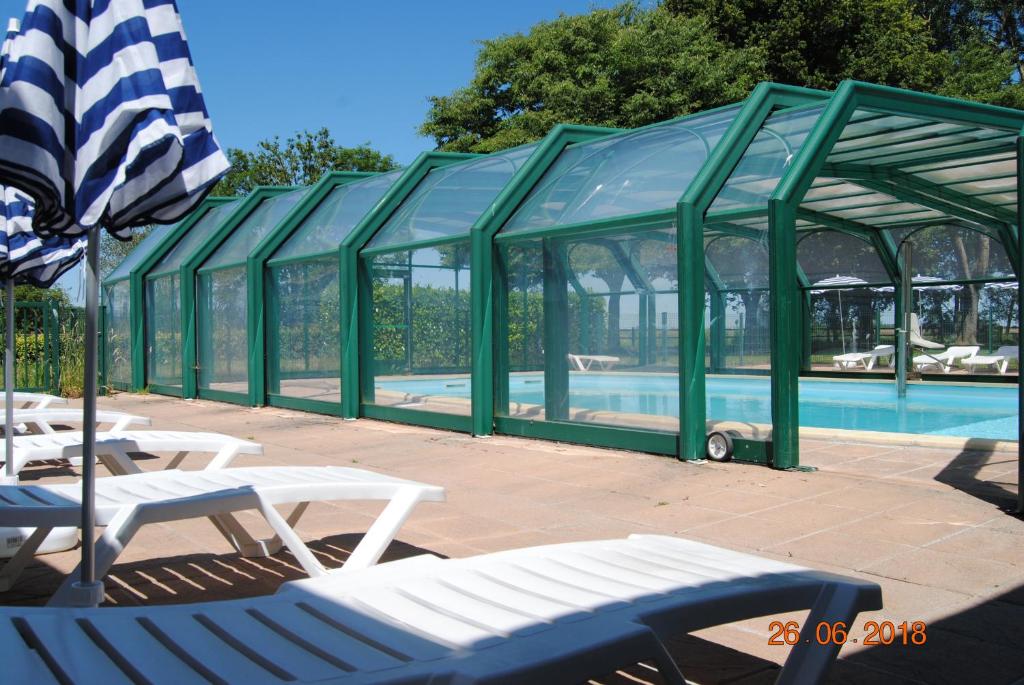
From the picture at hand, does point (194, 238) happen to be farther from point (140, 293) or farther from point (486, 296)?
point (486, 296)

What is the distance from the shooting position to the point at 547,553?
275 centimetres

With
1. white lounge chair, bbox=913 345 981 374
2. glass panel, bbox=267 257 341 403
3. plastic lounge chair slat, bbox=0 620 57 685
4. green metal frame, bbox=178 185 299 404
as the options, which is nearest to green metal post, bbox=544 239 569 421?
glass panel, bbox=267 257 341 403

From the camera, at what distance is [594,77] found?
25.5 meters

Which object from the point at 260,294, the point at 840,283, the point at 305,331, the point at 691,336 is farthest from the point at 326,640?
the point at 840,283

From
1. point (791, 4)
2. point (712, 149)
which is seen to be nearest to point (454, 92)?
point (791, 4)

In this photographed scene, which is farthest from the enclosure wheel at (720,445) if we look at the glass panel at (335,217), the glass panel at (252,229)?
the glass panel at (252,229)

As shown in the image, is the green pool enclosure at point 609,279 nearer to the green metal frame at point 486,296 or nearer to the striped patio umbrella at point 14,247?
the green metal frame at point 486,296

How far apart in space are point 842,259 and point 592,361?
38.6 feet

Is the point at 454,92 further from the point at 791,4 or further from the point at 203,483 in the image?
the point at 203,483

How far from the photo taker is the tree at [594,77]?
24.4m

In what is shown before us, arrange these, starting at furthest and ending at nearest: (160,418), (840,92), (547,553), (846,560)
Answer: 1. (160,418)
2. (840,92)
3. (846,560)
4. (547,553)

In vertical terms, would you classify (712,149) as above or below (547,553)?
above

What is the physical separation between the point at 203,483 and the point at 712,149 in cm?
A: 573

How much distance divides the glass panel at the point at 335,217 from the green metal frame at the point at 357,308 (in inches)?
20.7
